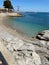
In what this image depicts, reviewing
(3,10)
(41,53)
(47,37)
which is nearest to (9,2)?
(3,10)

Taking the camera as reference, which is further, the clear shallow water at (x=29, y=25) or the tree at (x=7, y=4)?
the tree at (x=7, y=4)

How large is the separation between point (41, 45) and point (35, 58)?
379cm

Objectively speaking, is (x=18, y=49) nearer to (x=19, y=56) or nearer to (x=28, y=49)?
(x=28, y=49)

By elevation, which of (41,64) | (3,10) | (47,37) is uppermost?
(41,64)

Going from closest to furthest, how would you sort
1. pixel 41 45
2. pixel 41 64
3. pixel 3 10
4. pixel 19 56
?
pixel 41 64 < pixel 19 56 < pixel 41 45 < pixel 3 10

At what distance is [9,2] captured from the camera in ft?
250

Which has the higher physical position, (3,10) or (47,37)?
(47,37)

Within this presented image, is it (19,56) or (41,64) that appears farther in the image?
(19,56)

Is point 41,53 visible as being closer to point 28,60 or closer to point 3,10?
point 28,60

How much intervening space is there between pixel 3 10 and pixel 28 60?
225ft

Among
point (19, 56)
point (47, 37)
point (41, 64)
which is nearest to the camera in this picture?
point (41, 64)

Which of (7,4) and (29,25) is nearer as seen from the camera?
(29,25)

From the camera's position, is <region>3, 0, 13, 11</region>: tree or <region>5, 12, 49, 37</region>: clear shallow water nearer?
<region>5, 12, 49, 37</region>: clear shallow water

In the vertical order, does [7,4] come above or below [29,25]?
below
